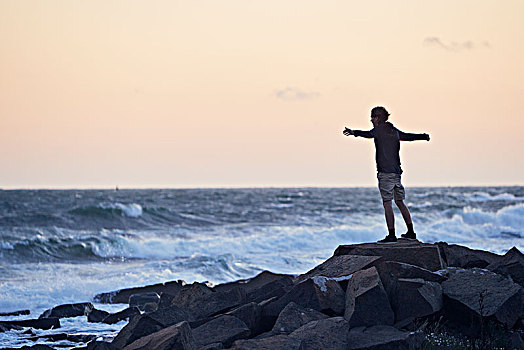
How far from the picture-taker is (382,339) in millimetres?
6090

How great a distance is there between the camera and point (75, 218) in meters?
34.0

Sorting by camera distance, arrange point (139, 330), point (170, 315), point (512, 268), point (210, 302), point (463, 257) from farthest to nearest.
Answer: point (463, 257) → point (512, 268) → point (210, 302) → point (170, 315) → point (139, 330)

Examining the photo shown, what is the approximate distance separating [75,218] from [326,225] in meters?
11.8

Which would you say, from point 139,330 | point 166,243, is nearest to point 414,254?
point 139,330

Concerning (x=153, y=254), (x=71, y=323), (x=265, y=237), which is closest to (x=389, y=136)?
(x=71, y=323)

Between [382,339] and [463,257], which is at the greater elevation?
[463,257]

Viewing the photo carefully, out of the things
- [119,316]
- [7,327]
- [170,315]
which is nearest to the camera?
[170,315]

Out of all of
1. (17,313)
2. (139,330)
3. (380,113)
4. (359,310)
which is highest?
(380,113)

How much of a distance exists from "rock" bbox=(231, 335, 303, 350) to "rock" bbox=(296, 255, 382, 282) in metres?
1.76

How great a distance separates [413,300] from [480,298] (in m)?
0.61

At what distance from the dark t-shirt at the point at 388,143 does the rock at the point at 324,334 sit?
123 inches

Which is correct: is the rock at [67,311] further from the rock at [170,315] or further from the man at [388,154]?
the man at [388,154]

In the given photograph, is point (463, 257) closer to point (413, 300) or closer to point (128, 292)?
point (413, 300)

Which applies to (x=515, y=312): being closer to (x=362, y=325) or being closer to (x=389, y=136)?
(x=362, y=325)
